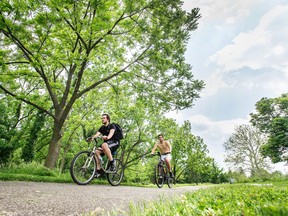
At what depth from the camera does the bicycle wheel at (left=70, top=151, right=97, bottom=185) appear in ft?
21.3

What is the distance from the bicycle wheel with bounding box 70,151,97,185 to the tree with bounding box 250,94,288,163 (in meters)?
29.4

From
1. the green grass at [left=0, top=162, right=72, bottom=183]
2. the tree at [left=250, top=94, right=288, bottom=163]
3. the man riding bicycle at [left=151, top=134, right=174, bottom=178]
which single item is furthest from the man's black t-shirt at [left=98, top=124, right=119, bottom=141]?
the tree at [left=250, top=94, right=288, bottom=163]

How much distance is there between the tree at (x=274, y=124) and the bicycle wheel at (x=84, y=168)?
29.4 m

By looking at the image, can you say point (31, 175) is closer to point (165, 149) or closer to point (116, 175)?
point (116, 175)

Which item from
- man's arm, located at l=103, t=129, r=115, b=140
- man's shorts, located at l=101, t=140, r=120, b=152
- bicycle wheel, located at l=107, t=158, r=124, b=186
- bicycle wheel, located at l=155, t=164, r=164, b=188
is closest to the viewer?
man's arm, located at l=103, t=129, r=115, b=140

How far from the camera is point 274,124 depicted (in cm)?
3044

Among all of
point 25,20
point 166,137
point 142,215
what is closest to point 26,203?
point 142,215

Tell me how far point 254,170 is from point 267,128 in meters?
6.99

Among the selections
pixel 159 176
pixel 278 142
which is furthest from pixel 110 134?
pixel 278 142

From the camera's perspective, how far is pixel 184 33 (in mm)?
9992

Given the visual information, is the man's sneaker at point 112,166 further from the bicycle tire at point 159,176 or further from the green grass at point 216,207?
the green grass at point 216,207

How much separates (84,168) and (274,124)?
102 feet

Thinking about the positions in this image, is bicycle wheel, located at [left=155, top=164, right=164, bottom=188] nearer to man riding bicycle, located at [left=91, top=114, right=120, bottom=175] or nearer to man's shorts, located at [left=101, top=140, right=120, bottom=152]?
man riding bicycle, located at [left=91, top=114, right=120, bottom=175]

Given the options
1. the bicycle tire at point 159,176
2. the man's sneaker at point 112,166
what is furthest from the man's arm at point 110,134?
the bicycle tire at point 159,176
